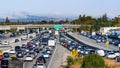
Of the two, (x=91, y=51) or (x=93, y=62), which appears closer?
(x=93, y=62)

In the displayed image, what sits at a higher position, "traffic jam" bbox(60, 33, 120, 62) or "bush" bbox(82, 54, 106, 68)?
"bush" bbox(82, 54, 106, 68)

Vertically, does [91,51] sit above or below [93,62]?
below

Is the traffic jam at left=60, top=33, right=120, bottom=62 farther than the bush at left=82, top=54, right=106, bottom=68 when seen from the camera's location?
Yes

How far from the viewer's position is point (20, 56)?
69.4 meters

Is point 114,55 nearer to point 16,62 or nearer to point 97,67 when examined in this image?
point 16,62

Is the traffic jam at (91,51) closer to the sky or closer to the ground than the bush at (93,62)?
closer to the ground

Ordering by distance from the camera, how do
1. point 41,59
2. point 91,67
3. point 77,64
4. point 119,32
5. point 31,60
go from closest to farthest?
1. point 91,67
2. point 77,64
3. point 41,59
4. point 31,60
5. point 119,32

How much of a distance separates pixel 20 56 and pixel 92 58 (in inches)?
1230

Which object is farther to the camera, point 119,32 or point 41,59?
point 119,32

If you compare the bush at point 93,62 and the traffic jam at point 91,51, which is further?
the traffic jam at point 91,51

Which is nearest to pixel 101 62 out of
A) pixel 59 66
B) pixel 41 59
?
pixel 59 66

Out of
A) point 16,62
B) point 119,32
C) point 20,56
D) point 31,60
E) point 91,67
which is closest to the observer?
point 91,67

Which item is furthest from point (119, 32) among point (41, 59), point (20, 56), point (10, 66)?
point (10, 66)

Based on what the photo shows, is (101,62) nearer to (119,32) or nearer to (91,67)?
(91,67)
